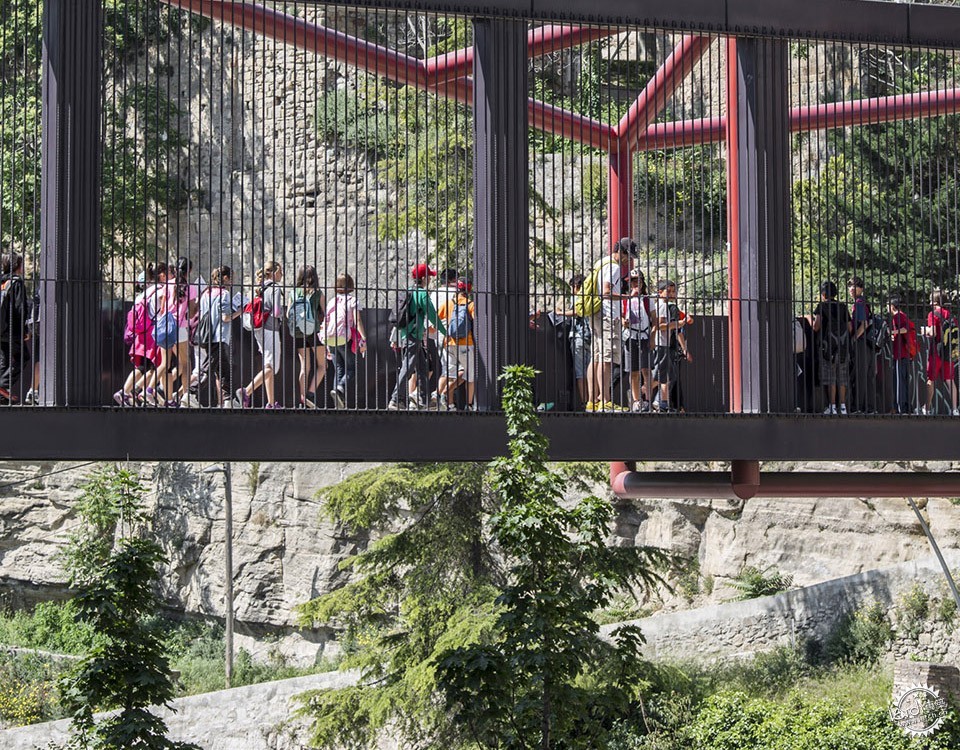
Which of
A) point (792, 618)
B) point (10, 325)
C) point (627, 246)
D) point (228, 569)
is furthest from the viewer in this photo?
point (228, 569)

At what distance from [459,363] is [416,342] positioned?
519mm

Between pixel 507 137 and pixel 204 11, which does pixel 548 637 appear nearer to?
pixel 507 137

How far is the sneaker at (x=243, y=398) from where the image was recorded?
11.2 m

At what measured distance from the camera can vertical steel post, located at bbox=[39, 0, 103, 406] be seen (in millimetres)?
10812

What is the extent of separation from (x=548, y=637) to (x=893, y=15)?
6.13m

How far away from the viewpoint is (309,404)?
11.5 meters

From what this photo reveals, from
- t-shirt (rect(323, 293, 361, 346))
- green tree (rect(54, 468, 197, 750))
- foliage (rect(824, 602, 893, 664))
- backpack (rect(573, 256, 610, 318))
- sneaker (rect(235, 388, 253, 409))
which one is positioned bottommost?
foliage (rect(824, 602, 893, 664))

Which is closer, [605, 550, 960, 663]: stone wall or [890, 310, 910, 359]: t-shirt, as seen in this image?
[890, 310, 910, 359]: t-shirt

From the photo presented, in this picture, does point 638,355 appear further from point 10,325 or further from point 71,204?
point 10,325

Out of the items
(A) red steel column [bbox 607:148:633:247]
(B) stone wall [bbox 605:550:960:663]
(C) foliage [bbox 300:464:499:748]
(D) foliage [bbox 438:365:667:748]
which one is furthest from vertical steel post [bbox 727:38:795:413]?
(B) stone wall [bbox 605:550:960:663]

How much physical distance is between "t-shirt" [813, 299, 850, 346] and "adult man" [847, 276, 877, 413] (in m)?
0.08

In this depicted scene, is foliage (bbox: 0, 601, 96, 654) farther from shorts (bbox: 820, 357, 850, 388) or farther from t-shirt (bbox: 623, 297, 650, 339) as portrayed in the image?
shorts (bbox: 820, 357, 850, 388)

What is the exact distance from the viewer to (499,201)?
38.7 ft

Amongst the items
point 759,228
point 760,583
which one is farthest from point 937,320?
point 760,583
